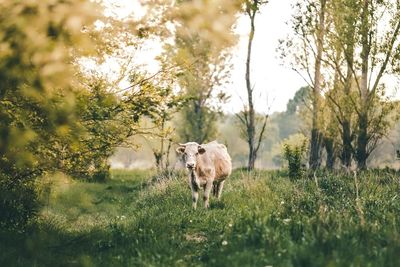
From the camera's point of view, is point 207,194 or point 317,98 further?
point 317,98

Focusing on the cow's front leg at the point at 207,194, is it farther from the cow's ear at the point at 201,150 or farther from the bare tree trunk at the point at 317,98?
the bare tree trunk at the point at 317,98

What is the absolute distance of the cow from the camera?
12.6 metres

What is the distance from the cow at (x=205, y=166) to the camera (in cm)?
1259

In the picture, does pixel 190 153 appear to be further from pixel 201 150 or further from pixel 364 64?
pixel 364 64

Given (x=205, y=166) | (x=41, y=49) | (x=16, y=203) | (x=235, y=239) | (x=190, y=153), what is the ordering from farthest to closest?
(x=205, y=166), (x=190, y=153), (x=16, y=203), (x=235, y=239), (x=41, y=49)

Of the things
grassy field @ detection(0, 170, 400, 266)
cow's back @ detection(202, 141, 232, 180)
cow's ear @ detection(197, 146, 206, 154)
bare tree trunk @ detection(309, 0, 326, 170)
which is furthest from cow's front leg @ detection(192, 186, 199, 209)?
bare tree trunk @ detection(309, 0, 326, 170)

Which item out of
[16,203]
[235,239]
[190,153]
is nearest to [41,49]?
[235,239]

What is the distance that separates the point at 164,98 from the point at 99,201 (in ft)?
34.4

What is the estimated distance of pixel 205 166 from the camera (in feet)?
43.5

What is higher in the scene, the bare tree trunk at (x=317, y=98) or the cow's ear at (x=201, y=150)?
the bare tree trunk at (x=317, y=98)

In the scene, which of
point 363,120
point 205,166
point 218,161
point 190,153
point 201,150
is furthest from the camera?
point 363,120

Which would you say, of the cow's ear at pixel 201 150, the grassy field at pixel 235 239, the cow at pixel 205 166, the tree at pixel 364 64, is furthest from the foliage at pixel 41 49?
the tree at pixel 364 64

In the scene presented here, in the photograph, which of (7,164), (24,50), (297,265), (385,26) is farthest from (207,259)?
(385,26)

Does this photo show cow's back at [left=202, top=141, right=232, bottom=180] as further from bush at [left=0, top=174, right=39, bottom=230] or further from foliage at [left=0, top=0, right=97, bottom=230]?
foliage at [left=0, top=0, right=97, bottom=230]
